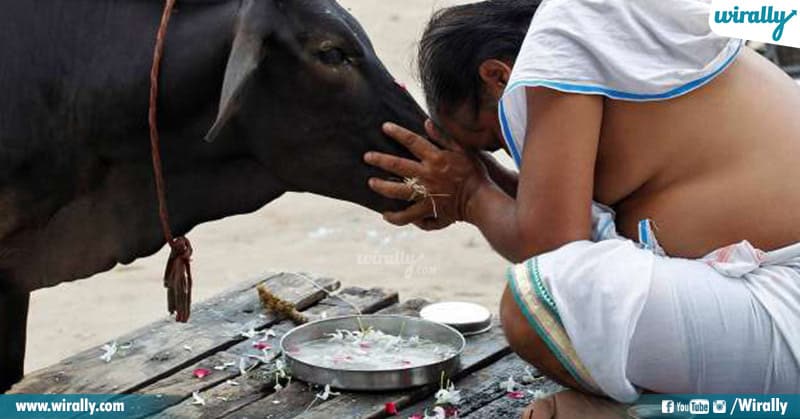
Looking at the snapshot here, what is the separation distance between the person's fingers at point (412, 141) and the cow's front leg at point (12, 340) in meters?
1.03

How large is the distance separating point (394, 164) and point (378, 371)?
0.50 meters

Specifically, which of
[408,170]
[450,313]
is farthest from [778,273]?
[450,313]

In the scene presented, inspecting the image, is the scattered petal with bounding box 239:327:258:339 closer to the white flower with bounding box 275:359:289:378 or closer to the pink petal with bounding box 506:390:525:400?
the white flower with bounding box 275:359:289:378

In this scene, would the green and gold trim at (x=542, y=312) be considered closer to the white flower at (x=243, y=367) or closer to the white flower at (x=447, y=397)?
the white flower at (x=447, y=397)

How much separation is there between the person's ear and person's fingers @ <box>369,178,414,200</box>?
0.34 metres

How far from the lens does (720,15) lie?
2.64 m

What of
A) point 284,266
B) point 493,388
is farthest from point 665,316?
point 284,266

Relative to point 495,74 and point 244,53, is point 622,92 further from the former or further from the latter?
point 244,53

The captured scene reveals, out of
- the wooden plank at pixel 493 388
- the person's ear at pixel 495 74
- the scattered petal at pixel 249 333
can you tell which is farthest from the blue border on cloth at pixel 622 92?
the scattered petal at pixel 249 333

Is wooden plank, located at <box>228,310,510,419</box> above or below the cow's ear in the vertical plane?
below

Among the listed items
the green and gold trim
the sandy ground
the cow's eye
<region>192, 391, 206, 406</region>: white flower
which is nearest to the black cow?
the cow's eye

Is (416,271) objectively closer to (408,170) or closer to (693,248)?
(408,170)

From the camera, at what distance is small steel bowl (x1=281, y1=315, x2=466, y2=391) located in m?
3.17

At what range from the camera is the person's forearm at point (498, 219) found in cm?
272
